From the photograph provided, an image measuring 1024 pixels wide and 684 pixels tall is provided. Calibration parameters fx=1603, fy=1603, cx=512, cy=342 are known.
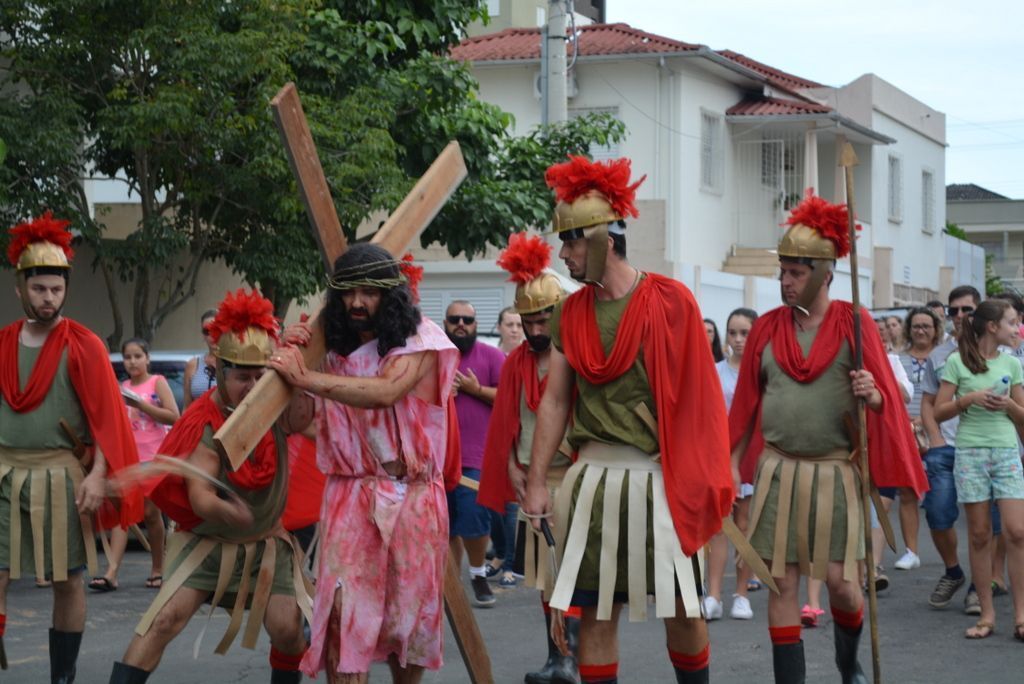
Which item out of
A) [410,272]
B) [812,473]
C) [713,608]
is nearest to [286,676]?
[410,272]

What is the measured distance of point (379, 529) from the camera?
599cm

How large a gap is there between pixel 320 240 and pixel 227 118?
9331 millimetres

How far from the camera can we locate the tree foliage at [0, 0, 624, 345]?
15.0 metres

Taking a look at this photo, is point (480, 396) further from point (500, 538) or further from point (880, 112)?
point (880, 112)

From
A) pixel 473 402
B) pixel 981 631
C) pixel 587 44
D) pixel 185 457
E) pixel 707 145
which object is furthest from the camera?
pixel 707 145

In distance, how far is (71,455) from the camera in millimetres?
7551

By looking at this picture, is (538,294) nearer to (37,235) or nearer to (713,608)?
(37,235)

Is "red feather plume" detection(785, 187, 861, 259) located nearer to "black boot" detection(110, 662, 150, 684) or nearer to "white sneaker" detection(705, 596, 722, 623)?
"black boot" detection(110, 662, 150, 684)

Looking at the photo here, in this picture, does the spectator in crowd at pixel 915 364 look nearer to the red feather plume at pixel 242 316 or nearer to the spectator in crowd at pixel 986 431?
the spectator in crowd at pixel 986 431

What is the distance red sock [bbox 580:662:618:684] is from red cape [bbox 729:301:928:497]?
1773 millimetres

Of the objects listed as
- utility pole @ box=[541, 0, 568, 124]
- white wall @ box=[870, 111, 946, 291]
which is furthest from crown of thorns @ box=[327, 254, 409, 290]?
white wall @ box=[870, 111, 946, 291]

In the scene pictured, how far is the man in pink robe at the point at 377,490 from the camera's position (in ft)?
19.5

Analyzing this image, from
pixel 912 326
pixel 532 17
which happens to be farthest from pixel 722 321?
pixel 912 326

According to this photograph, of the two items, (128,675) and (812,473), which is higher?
(812,473)
